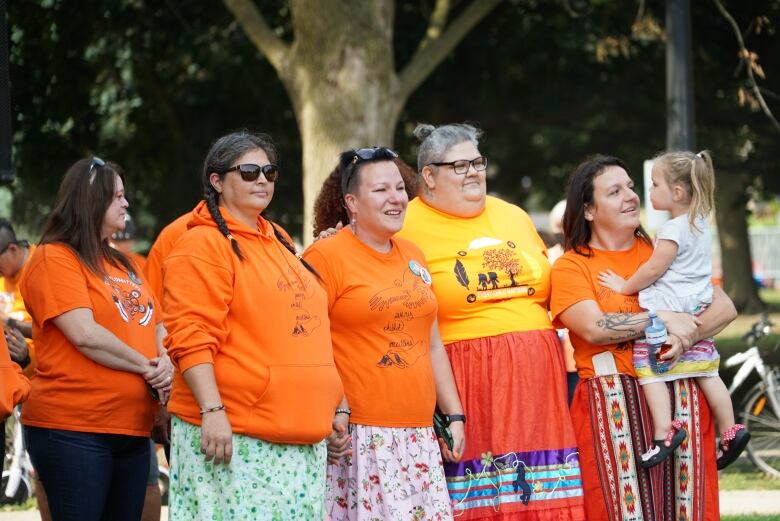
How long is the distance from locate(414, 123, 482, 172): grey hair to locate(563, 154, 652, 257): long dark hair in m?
0.46

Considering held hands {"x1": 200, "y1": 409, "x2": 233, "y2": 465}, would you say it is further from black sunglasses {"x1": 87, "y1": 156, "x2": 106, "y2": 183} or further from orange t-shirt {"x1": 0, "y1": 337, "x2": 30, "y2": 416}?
black sunglasses {"x1": 87, "y1": 156, "x2": 106, "y2": 183}

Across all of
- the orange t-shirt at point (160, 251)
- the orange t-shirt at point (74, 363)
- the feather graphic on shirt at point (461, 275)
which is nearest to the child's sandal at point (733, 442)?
the feather graphic on shirt at point (461, 275)

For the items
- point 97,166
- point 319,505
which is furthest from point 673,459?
point 97,166

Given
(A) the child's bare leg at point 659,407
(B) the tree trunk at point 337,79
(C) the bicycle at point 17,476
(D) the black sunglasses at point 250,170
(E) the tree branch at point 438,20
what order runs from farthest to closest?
(E) the tree branch at point 438,20, (B) the tree trunk at point 337,79, (C) the bicycle at point 17,476, (A) the child's bare leg at point 659,407, (D) the black sunglasses at point 250,170

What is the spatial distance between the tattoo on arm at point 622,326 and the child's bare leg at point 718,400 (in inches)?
15.7

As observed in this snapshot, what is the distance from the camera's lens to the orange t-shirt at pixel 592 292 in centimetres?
491

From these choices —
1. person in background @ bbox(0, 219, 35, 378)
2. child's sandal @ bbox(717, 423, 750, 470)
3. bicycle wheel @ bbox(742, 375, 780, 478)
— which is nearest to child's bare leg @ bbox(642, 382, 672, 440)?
child's sandal @ bbox(717, 423, 750, 470)

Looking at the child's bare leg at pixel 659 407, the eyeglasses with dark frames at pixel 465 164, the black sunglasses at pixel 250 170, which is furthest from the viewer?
the eyeglasses with dark frames at pixel 465 164

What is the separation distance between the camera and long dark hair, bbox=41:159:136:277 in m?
4.67

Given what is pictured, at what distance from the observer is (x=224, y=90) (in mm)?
15633

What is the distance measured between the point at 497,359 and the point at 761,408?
5.51 meters

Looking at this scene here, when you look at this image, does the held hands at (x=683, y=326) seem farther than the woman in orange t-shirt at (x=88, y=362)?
Yes

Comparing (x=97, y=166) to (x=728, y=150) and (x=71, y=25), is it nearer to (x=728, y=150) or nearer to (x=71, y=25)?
(x=71, y=25)

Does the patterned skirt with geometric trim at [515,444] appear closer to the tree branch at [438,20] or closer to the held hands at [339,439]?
Answer: the held hands at [339,439]
